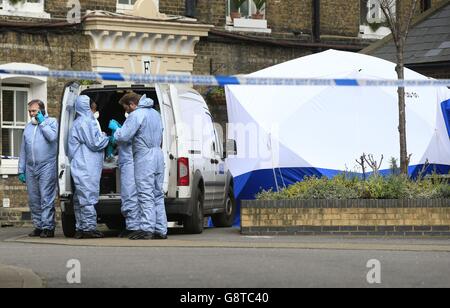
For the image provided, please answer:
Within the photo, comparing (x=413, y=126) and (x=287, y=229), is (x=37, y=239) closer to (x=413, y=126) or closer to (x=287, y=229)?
(x=287, y=229)

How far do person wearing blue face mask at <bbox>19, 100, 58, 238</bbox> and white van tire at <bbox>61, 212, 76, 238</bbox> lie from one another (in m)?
0.15

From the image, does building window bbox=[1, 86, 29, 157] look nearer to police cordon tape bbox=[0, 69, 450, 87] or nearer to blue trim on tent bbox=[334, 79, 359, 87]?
police cordon tape bbox=[0, 69, 450, 87]

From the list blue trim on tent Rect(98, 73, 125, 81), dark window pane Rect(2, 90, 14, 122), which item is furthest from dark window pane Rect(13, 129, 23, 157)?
blue trim on tent Rect(98, 73, 125, 81)

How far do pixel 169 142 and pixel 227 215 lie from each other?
12.5ft

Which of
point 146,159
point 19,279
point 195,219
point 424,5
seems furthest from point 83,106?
point 424,5

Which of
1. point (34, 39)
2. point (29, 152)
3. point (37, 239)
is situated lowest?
point (37, 239)

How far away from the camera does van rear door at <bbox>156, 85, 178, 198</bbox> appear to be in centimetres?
1739

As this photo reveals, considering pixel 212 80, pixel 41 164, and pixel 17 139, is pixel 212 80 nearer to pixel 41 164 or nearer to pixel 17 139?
pixel 41 164

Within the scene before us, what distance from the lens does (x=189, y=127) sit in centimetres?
1825

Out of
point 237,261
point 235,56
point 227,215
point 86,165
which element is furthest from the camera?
point 235,56

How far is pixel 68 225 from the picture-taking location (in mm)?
17703

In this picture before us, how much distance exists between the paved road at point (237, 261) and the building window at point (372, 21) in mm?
17338
